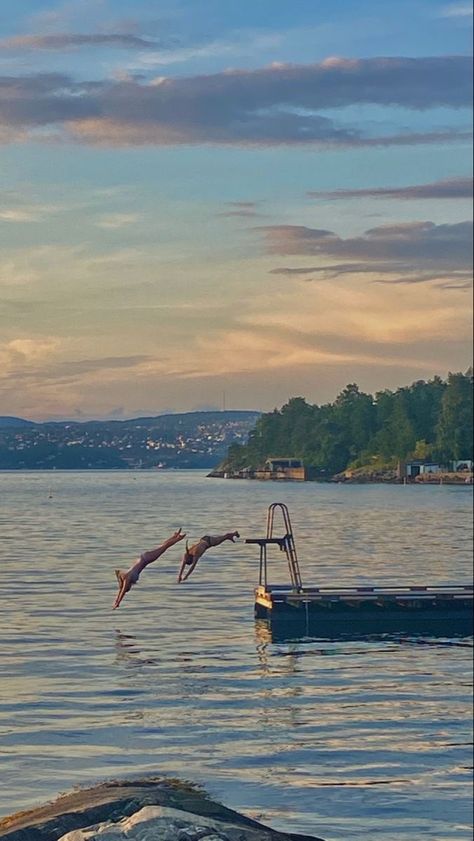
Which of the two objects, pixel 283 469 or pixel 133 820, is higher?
pixel 283 469

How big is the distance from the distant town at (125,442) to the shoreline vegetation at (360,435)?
14 cm

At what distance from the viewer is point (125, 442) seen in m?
6.21

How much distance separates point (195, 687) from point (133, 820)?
6.01 meters

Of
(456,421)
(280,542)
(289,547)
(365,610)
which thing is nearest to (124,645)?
(280,542)

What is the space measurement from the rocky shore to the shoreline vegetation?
2.58m

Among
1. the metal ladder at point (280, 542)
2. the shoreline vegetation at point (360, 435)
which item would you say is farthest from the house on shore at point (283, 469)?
the metal ladder at point (280, 542)

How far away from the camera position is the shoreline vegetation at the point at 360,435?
7.02 metres

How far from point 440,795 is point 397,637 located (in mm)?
7072

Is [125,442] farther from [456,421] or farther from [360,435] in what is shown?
[456,421]

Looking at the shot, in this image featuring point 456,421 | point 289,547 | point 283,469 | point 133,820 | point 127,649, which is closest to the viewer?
point 133,820

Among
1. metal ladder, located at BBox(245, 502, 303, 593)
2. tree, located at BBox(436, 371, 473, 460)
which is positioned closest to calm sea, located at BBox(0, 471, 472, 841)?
metal ladder, located at BBox(245, 502, 303, 593)

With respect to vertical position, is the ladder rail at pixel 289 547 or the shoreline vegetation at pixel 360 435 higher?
the shoreline vegetation at pixel 360 435

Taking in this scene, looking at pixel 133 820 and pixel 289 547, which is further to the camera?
pixel 289 547

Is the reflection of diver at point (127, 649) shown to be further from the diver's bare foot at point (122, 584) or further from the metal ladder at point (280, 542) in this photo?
the diver's bare foot at point (122, 584)
